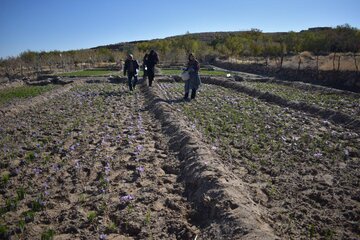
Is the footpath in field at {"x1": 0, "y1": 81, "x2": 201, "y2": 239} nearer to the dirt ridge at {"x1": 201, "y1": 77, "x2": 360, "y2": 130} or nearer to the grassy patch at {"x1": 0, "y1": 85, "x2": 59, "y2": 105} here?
the dirt ridge at {"x1": 201, "y1": 77, "x2": 360, "y2": 130}

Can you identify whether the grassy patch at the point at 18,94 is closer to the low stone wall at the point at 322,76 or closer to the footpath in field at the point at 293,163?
the footpath in field at the point at 293,163

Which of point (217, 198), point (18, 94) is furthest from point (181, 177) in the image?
point (18, 94)

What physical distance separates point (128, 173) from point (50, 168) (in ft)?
5.43

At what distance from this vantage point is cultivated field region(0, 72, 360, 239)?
187 inches

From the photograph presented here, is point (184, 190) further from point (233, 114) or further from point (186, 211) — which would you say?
point (233, 114)

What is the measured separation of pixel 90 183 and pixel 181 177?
177cm

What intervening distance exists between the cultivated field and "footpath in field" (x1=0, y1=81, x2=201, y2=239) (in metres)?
0.02

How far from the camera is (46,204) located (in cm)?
536

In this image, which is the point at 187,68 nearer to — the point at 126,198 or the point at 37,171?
the point at 37,171

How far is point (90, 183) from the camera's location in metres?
6.32

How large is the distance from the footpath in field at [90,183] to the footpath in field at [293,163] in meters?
1.33

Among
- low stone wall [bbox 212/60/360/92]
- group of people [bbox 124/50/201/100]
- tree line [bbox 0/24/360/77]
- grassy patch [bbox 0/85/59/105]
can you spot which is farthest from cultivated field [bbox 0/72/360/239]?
tree line [bbox 0/24/360/77]

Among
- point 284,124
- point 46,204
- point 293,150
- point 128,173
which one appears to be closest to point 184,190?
point 128,173

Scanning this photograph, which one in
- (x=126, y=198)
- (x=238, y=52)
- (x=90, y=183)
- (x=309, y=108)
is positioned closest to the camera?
(x=126, y=198)
